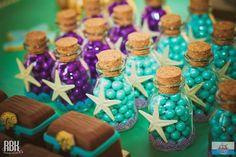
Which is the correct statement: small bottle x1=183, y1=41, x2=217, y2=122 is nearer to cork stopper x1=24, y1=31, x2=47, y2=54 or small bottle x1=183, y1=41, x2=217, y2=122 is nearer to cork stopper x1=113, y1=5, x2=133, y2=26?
cork stopper x1=113, y1=5, x2=133, y2=26

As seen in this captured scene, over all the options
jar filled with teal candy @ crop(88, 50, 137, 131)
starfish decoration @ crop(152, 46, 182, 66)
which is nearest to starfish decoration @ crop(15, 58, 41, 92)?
jar filled with teal candy @ crop(88, 50, 137, 131)

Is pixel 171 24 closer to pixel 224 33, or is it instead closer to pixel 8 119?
pixel 224 33

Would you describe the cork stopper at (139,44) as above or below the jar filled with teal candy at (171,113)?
above

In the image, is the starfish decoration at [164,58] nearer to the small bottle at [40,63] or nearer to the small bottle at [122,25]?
the small bottle at [122,25]

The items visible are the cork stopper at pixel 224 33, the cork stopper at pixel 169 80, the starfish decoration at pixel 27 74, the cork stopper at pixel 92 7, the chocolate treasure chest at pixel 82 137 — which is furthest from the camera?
the cork stopper at pixel 92 7

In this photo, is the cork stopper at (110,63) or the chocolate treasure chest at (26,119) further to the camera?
the cork stopper at (110,63)

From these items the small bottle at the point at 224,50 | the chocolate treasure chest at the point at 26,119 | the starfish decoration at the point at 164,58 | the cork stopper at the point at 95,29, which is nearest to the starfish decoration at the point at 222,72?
the small bottle at the point at 224,50

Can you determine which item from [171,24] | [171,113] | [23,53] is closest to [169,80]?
[171,113]
